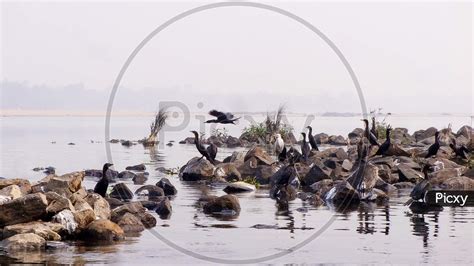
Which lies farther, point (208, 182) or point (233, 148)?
point (233, 148)

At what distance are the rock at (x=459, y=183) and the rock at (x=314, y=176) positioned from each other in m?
4.88

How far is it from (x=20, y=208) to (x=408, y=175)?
59.5 ft

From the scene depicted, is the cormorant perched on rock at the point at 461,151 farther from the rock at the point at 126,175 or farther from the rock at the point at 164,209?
the rock at the point at 164,209

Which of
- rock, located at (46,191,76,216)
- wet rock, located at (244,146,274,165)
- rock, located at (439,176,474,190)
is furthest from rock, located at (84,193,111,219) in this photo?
wet rock, located at (244,146,274,165)

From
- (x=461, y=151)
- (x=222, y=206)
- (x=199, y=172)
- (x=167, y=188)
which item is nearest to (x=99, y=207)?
(x=222, y=206)

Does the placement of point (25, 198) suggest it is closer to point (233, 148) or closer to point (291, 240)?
point (291, 240)

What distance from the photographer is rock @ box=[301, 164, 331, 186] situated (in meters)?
34.8

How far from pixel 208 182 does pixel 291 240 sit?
1491cm

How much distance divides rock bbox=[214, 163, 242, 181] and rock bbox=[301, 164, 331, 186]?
3.52 meters

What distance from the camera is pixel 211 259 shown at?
2000cm

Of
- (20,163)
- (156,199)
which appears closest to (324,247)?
(156,199)

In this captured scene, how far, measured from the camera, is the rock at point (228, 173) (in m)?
37.6

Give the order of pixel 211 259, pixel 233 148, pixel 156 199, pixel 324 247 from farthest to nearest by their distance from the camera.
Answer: pixel 233 148 < pixel 156 199 < pixel 324 247 < pixel 211 259

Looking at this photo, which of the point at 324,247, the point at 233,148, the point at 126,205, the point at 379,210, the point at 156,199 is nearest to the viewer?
the point at 324,247
